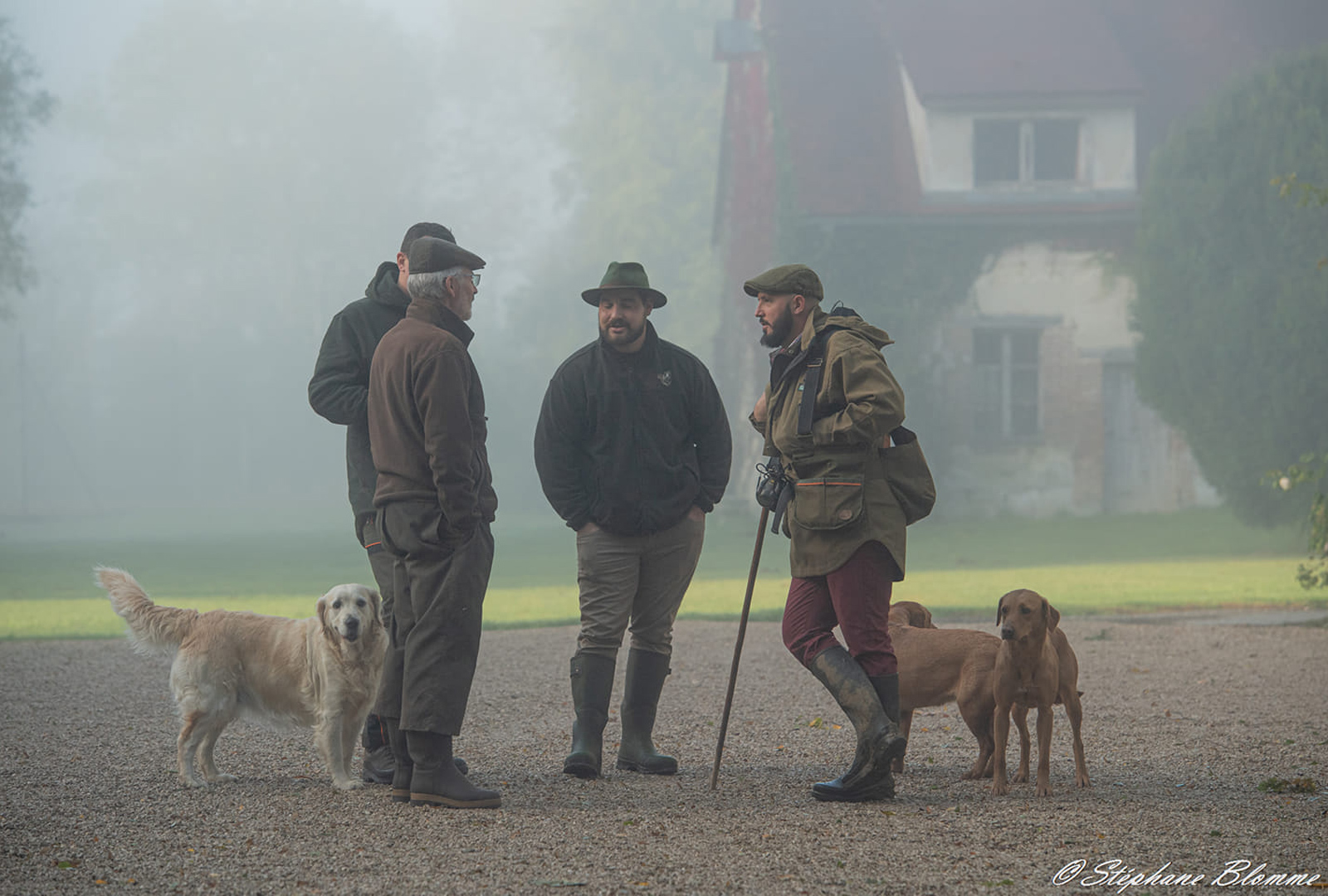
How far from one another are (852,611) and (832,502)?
424mm

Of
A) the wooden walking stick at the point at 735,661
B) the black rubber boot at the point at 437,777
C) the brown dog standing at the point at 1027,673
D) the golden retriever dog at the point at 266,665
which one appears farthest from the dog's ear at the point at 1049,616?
the golden retriever dog at the point at 266,665

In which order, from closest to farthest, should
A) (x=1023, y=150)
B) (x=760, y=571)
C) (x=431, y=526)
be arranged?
(x=431, y=526), (x=760, y=571), (x=1023, y=150)

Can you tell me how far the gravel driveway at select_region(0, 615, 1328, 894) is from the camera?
4254 mm

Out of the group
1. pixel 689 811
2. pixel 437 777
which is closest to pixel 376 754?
pixel 437 777

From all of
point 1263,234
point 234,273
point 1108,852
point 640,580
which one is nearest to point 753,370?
point 1263,234

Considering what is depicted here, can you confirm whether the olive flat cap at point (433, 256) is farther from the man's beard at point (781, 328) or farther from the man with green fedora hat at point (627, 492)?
the man's beard at point (781, 328)

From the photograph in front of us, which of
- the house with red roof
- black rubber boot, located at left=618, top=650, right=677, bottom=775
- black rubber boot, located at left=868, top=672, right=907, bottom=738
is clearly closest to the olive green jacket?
black rubber boot, located at left=868, top=672, right=907, bottom=738

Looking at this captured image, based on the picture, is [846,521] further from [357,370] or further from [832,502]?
[357,370]

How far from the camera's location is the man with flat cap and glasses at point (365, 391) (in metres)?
5.66

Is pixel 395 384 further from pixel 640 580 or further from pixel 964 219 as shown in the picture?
pixel 964 219

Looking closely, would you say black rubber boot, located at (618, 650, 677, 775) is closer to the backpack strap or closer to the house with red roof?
the backpack strap

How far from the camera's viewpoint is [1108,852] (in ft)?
14.5

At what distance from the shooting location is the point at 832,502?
515 cm

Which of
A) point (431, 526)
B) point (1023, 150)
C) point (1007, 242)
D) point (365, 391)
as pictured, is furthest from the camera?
point (1023, 150)
